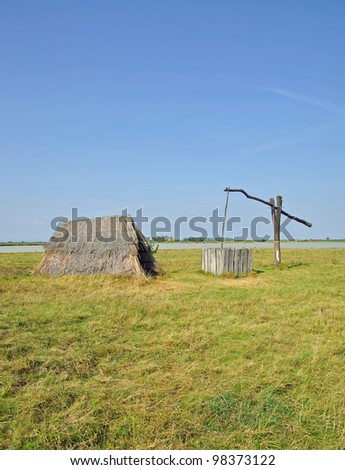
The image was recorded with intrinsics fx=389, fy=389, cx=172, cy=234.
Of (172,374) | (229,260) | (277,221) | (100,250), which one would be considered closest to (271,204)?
(277,221)

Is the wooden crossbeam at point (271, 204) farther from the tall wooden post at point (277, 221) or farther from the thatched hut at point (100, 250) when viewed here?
the thatched hut at point (100, 250)

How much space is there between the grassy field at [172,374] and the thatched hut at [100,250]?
5108 mm

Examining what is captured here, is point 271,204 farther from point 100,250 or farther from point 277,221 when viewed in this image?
point 100,250

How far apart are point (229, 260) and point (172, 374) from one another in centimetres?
1176

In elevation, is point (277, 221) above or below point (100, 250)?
above

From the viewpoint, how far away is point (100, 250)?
15.7 metres

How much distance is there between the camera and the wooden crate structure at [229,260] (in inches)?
647

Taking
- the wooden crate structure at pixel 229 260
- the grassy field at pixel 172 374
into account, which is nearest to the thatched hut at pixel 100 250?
the wooden crate structure at pixel 229 260

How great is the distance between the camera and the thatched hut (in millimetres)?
15109

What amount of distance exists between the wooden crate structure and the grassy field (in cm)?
643

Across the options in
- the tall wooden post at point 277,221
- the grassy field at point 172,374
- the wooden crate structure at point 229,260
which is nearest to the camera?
the grassy field at point 172,374

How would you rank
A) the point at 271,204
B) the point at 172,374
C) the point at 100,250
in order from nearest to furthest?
1. the point at 172,374
2. the point at 100,250
3. the point at 271,204

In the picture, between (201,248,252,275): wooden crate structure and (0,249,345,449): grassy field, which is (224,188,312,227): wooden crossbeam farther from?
(0,249,345,449): grassy field

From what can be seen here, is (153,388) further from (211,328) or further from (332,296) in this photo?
(332,296)
